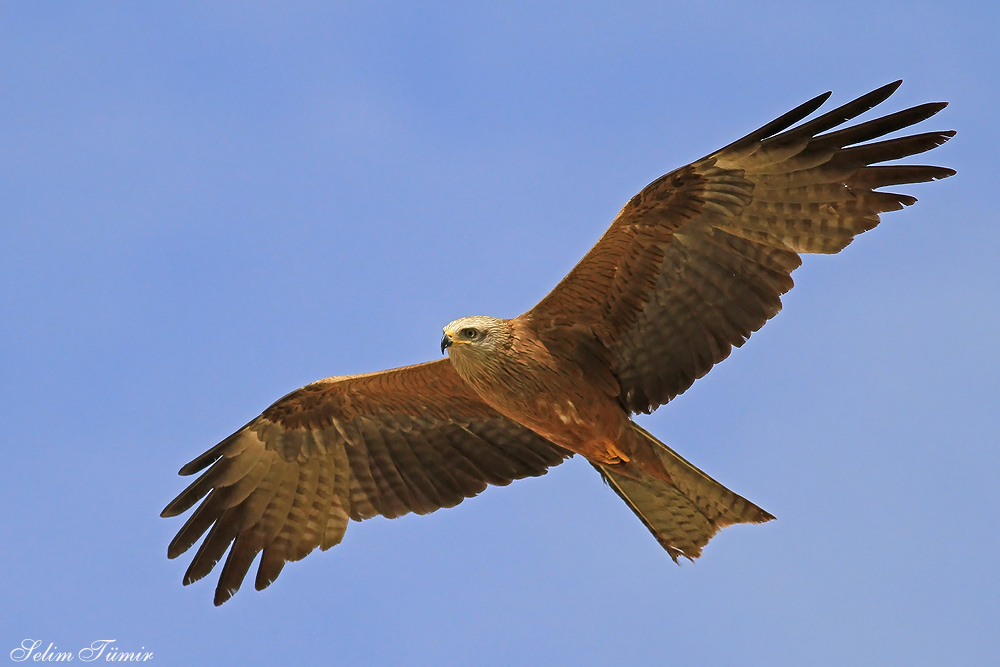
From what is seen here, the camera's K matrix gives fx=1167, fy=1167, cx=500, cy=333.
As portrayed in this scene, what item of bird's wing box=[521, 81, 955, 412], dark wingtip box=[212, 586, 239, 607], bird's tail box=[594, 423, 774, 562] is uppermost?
dark wingtip box=[212, 586, 239, 607]

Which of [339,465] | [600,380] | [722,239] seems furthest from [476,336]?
[339,465]

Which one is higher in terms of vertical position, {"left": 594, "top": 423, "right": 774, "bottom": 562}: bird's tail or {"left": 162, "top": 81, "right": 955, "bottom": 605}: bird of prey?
{"left": 162, "top": 81, "right": 955, "bottom": 605}: bird of prey

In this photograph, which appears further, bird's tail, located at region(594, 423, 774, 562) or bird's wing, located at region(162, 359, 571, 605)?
bird's wing, located at region(162, 359, 571, 605)

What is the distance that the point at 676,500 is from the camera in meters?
10.3

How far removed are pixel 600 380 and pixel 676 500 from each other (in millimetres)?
1247

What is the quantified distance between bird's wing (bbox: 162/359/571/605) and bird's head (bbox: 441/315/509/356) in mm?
1151

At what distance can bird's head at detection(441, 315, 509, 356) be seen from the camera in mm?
9938

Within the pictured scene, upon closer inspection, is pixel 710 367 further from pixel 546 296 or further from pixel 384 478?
pixel 384 478

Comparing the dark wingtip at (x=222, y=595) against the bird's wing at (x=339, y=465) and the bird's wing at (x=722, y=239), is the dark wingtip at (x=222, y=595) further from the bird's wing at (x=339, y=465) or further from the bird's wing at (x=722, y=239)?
the bird's wing at (x=722, y=239)

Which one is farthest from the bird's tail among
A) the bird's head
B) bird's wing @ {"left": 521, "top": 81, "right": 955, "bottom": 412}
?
the bird's head

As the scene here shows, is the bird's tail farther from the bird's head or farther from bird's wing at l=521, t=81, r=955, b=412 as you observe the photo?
the bird's head

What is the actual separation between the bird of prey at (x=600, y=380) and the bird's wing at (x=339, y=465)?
0.01m

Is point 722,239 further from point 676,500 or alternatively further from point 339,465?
point 339,465

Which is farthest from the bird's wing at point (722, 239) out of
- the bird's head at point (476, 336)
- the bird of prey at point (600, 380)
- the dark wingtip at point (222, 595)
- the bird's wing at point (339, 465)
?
the dark wingtip at point (222, 595)
